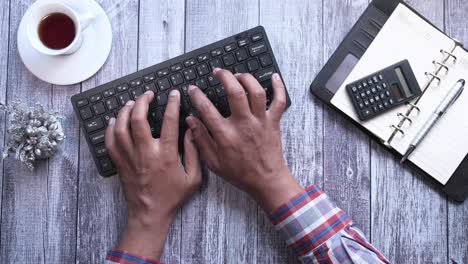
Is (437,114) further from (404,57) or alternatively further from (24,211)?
(24,211)

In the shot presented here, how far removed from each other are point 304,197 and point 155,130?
0.27 metres

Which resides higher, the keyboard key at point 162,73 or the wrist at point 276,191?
the keyboard key at point 162,73

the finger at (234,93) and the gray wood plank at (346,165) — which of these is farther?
the gray wood plank at (346,165)

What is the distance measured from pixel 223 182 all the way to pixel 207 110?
15 centimetres

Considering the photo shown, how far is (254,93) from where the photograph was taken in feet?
2.70

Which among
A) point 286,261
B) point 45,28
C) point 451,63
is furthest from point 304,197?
point 45,28

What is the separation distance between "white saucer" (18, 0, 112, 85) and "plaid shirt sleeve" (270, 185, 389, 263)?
1.32 feet

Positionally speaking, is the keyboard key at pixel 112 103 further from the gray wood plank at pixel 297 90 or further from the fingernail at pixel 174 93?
the gray wood plank at pixel 297 90

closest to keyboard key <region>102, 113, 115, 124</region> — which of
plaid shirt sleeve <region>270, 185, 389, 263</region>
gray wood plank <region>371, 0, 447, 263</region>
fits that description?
plaid shirt sleeve <region>270, 185, 389, 263</region>

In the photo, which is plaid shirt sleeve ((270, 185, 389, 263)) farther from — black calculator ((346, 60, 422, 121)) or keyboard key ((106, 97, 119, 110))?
keyboard key ((106, 97, 119, 110))

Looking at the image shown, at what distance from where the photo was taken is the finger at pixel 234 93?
0.81 meters

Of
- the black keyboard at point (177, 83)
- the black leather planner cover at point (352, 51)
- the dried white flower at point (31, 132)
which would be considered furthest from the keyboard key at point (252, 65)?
the dried white flower at point (31, 132)

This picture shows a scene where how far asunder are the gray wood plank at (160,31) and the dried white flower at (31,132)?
0.19 meters

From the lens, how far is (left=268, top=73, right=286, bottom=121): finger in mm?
850
